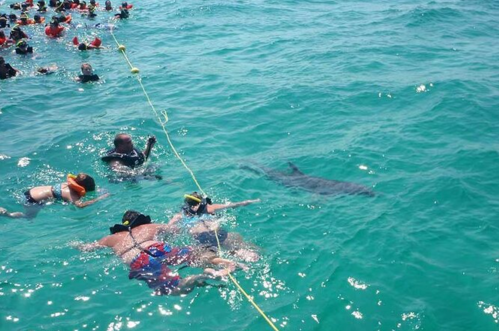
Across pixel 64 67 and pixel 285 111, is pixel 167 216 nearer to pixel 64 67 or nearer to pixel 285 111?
pixel 285 111

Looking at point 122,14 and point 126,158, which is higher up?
point 122,14

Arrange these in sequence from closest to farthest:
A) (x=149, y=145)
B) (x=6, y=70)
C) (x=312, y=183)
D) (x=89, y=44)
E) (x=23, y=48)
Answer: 1. (x=312, y=183)
2. (x=149, y=145)
3. (x=6, y=70)
4. (x=23, y=48)
5. (x=89, y=44)

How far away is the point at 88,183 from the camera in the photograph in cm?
946

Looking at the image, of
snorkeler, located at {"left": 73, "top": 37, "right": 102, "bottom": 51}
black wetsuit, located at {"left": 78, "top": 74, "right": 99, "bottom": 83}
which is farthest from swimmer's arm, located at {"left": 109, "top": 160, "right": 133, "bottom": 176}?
snorkeler, located at {"left": 73, "top": 37, "right": 102, "bottom": 51}

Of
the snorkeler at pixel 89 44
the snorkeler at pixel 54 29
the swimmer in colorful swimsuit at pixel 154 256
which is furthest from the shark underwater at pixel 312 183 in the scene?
the snorkeler at pixel 54 29

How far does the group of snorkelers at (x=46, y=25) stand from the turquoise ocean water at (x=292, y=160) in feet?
1.54

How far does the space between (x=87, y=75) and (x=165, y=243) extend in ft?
31.5

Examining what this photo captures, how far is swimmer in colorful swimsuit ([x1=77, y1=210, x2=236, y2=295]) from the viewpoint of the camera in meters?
6.88

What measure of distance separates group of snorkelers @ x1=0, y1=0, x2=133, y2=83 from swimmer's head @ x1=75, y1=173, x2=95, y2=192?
6.90 meters

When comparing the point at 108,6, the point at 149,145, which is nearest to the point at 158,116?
the point at 149,145

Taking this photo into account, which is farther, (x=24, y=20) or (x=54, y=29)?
(x=24, y=20)

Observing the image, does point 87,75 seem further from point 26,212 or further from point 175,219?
point 175,219

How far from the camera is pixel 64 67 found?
17406mm

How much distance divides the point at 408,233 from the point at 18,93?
12610 millimetres
